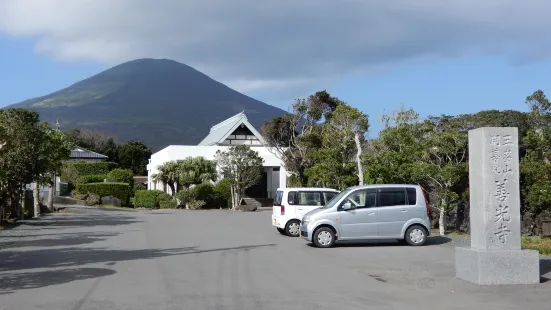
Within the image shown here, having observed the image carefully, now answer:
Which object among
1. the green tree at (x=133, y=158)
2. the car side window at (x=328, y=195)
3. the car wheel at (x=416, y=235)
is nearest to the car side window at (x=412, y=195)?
the car wheel at (x=416, y=235)

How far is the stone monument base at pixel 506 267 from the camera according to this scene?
33.2ft

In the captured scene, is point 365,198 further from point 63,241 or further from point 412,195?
point 63,241

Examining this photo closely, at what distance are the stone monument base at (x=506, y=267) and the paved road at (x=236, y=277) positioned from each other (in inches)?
9.8

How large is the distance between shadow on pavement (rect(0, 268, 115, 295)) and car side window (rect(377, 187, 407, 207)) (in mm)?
8059

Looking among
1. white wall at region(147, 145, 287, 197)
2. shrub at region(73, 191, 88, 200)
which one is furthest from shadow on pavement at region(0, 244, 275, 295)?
shrub at region(73, 191, 88, 200)

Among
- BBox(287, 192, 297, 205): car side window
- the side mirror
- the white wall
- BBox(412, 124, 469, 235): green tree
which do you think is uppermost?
the white wall

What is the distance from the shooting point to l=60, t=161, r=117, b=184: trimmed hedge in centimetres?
5778

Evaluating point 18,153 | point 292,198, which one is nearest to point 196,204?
point 18,153

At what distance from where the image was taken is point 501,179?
34.1 feet

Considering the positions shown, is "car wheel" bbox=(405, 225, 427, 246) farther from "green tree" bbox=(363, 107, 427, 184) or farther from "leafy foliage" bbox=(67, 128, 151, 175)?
"leafy foliage" bbox=(67, 128, 151, 175)

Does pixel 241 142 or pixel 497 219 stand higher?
pixel 241 142

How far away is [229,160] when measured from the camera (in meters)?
41.2

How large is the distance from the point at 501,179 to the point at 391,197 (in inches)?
257

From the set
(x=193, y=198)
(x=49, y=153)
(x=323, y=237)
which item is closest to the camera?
(x=323, y=237)
